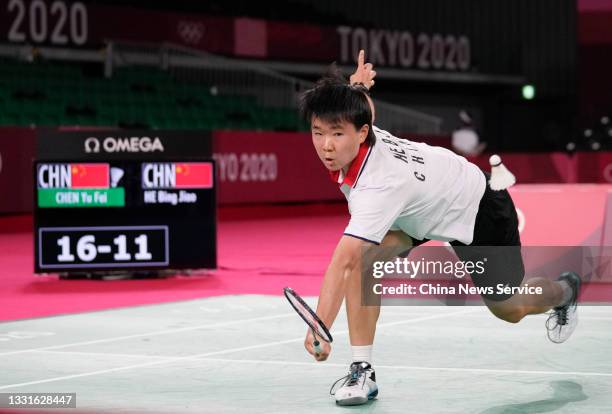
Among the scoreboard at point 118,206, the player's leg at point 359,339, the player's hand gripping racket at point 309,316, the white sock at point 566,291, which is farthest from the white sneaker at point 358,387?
the scoreboard at point 118,206

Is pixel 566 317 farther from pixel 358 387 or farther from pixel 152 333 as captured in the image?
pixel 152 333

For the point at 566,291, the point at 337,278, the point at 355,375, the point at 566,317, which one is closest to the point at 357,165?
the point at 337,278

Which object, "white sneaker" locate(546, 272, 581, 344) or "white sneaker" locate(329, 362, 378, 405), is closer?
"white sneaker" locate(329, 362, 378, 405)

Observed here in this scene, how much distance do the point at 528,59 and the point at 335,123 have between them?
37.1 metres

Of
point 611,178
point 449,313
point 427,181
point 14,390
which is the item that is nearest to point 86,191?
point 449,313

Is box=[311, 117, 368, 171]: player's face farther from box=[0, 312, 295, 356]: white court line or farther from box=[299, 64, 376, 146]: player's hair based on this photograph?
box=[0, 312, 295, 356]: white court line

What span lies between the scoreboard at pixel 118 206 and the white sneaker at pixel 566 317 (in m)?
6.38

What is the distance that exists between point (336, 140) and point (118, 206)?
741cm

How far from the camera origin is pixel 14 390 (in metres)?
6.21

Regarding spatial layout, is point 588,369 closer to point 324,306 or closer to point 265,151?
point 324,306

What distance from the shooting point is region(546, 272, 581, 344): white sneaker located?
21.9 feet

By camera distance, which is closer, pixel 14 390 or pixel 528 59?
pixel 14 390

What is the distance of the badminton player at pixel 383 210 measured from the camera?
5.43 m

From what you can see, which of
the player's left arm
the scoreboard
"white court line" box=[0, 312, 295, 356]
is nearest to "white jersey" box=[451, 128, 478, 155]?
the scoreboard
